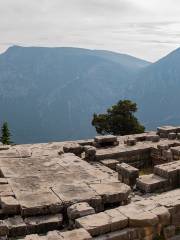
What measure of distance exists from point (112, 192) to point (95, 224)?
6.89 ft

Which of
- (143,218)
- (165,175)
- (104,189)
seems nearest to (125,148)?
(165,175)

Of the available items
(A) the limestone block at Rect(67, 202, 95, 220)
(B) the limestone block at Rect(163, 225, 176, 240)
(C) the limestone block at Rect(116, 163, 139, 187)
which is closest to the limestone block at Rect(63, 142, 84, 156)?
(C) the limestone block at Rect(116, 163, 139, 187)

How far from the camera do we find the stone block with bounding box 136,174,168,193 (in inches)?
467

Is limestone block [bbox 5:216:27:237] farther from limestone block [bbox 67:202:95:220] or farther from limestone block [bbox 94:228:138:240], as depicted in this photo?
limestone block [bbox 94:228:138:240]

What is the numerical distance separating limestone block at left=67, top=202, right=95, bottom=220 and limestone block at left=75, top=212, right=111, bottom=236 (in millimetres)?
345

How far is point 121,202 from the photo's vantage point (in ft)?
33.8

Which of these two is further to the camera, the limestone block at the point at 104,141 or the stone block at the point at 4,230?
the limestone block at the point at 104,141

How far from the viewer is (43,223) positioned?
8.88 meters

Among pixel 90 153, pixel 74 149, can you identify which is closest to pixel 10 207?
pixel 90 153

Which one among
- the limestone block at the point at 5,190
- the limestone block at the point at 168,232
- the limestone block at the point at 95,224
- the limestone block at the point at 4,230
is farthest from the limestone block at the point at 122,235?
the limestone block at the point at 5,190

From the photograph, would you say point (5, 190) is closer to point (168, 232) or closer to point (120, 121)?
point (168, 232)

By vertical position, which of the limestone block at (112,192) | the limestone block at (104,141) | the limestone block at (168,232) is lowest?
the limestone block at (168,232)

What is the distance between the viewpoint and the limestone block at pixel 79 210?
894 cm

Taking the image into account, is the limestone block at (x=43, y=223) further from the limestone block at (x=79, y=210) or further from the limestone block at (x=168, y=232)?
the limestone block at (x=168, y=232)
